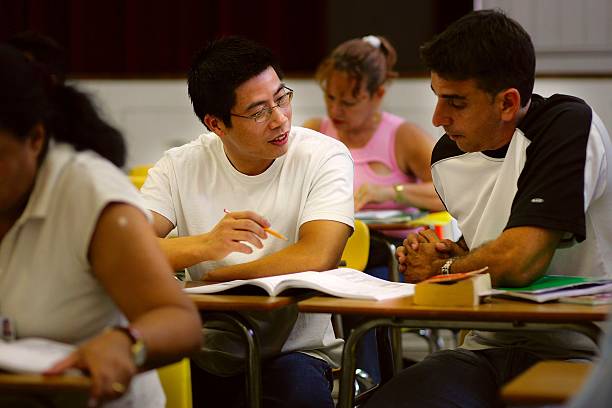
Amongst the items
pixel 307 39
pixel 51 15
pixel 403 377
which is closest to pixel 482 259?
pixel 403 377

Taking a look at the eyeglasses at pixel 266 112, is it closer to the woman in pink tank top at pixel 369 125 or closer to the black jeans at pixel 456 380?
the black jeans at pixel 456 380

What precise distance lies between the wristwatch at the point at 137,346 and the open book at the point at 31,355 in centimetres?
10

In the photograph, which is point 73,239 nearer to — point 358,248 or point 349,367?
point 349,367

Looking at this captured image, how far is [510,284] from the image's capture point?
2188mm

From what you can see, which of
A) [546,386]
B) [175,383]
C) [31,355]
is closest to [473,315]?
[546,386]

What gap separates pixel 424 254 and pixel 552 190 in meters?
0.38

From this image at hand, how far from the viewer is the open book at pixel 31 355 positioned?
1420 millimetres

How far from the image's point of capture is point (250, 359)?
2.22 metres

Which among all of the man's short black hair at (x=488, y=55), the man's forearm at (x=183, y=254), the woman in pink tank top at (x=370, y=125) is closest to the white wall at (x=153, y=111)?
the woman in pink tank top at (x=370, y=125)

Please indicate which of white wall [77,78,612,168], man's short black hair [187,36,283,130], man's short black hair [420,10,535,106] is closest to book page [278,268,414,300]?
man's short black hair [420,10,535,106]

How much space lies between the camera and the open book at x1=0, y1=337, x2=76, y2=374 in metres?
1.42

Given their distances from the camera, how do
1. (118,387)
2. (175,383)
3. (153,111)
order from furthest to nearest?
(153,111)
(175,383)
(118,387)

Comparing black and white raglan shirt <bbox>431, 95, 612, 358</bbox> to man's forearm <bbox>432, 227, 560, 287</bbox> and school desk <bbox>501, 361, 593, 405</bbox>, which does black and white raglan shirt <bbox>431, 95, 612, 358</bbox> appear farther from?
school desk <bbox>501, 361, 593, 405</bbox>

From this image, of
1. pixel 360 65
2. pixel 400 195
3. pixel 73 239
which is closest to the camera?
pixel 73 239
